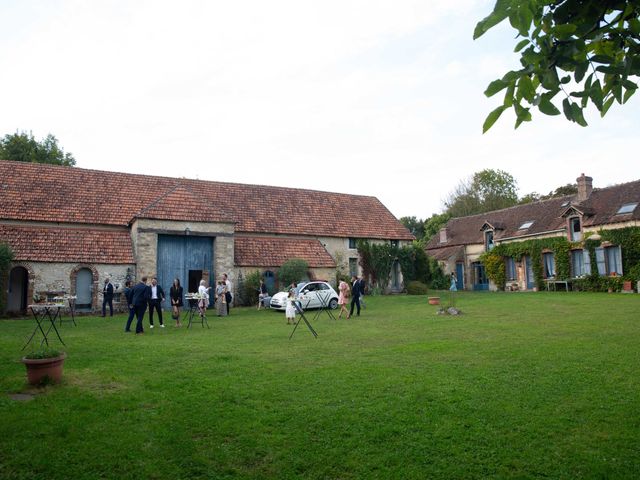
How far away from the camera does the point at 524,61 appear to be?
3.31 m

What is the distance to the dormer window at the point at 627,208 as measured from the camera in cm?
2875

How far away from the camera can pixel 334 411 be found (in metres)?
6.12

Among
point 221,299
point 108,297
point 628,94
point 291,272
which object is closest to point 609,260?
point 291,272

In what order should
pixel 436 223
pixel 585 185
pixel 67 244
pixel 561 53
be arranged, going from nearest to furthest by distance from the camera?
pixel 561 53, pixel 67 244, pixel 585 185, pixel 436 223

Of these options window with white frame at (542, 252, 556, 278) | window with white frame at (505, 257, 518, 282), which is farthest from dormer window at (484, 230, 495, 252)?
window with white frame at (542, 252, 556, 278)

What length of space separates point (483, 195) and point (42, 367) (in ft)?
188

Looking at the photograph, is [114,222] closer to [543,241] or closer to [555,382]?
[555,382]

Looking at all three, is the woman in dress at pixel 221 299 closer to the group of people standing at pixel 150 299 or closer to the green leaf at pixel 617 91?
the group of people standing at pixel 150 299

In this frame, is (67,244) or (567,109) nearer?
(567,109)

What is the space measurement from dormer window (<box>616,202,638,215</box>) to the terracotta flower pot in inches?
1260

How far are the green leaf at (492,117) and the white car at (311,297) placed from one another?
61.7 ft

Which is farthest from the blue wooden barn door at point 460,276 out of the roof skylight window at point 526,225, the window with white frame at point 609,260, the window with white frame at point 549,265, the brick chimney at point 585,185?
the window with white frame at point 609,260

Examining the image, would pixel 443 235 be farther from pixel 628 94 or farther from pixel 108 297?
pixel 628 94

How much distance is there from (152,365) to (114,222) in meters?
17.8
